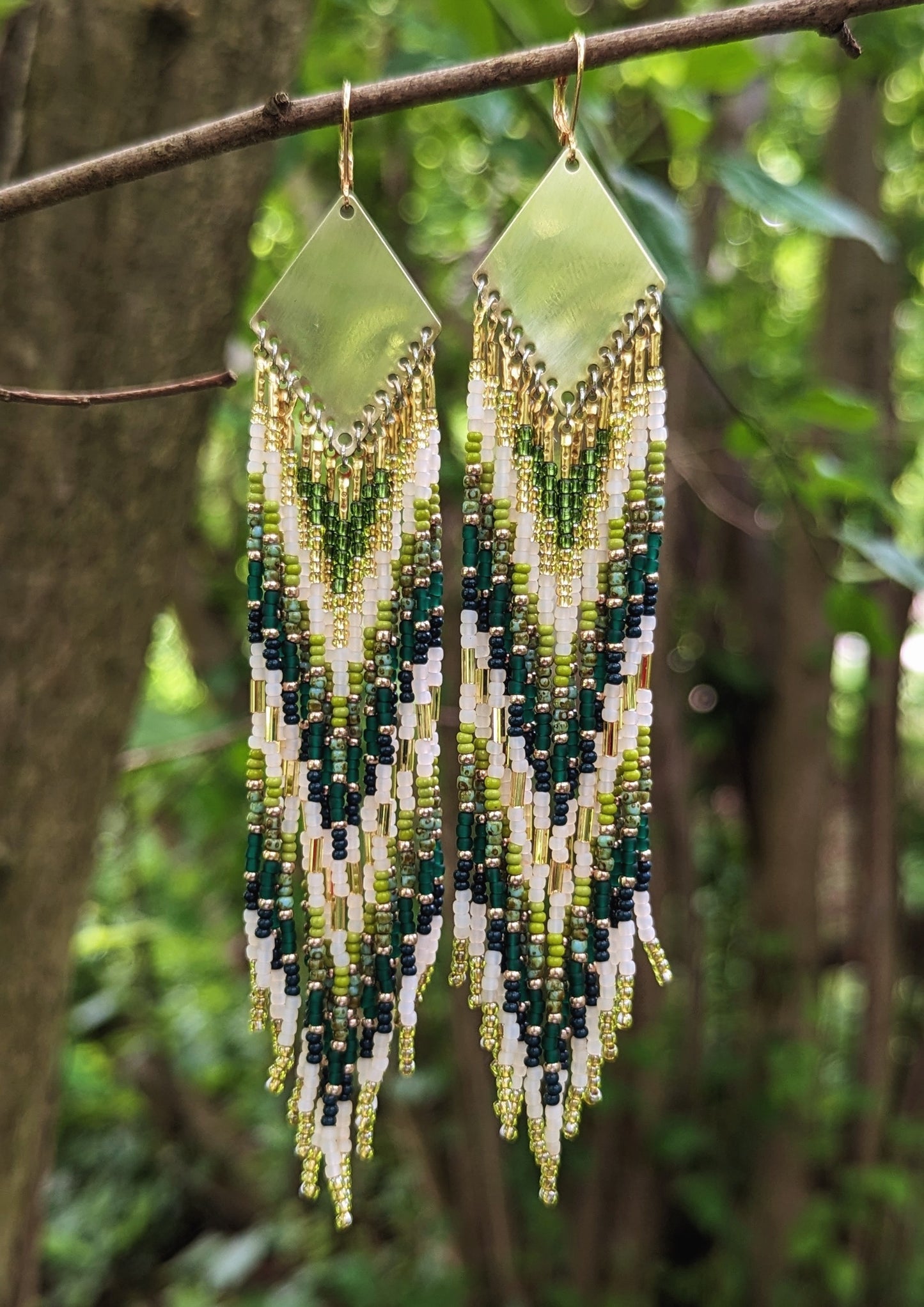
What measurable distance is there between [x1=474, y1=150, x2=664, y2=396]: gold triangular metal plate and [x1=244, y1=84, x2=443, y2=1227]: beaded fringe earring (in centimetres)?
6

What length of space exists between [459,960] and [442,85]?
538 millimetres

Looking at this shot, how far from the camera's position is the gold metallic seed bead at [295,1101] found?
2.45 ft

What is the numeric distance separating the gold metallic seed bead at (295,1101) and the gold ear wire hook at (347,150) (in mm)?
579

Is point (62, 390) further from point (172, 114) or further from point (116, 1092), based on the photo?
point (116, 1092)

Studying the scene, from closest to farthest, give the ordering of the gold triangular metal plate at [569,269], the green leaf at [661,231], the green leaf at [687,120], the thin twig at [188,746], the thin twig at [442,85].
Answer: the thin twig at [442,85]
the gold triangular metal plate at [569,269]
the green leaf at [661,231]
the green leaf at [687,120]
the thin twig at [188,746]

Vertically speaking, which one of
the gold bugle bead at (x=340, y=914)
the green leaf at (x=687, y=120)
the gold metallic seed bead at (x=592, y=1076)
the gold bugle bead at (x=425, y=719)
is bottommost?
the gold metallic seed bead at (x=592, y=1076)

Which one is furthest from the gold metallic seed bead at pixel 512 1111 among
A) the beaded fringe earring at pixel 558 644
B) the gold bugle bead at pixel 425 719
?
the gold bugle bead at pixel 425 719

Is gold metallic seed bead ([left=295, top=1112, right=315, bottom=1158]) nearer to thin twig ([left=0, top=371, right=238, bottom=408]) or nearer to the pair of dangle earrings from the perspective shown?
the pair of dangle earrings

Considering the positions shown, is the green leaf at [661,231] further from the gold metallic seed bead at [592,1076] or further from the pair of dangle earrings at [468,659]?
the gold metallic seed bead at [592,1076]

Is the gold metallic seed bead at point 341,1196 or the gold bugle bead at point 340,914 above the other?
the gold bugle bead at point 340,914

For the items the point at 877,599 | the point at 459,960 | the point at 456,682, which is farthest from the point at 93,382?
the point at 877,599

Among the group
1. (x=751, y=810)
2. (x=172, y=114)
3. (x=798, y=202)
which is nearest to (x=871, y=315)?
(x=751, y=810)

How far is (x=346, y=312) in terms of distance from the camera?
69cm

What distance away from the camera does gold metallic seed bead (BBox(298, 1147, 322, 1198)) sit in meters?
0.72
